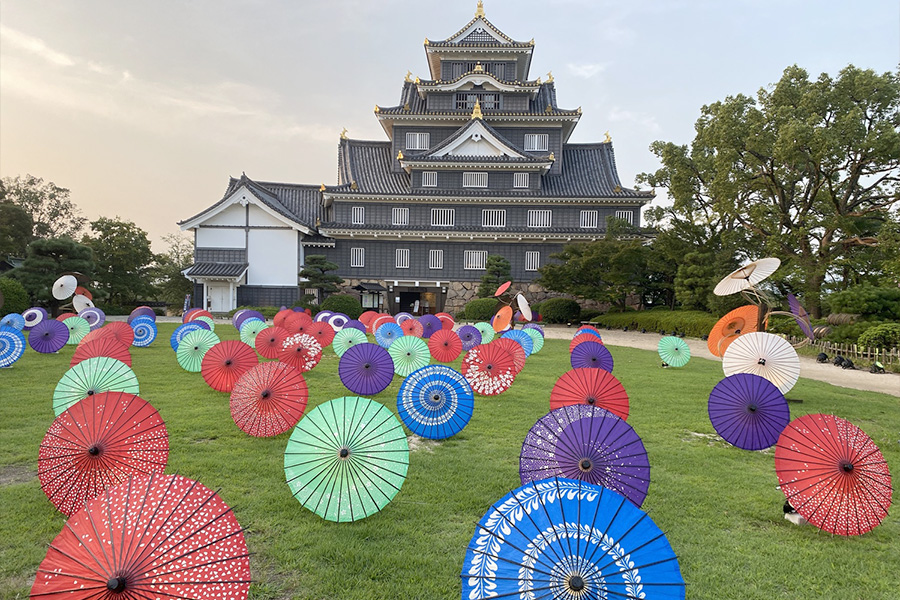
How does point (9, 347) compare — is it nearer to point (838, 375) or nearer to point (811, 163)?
point (838, 375)

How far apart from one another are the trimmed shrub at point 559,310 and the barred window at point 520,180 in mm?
7833

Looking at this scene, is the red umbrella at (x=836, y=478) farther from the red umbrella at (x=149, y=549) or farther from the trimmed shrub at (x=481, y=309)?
the trimmed shrub at (x=481, y=309)

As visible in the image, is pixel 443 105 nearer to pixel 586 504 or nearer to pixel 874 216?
pixel 874 216

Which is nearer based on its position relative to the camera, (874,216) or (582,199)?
(874,216)

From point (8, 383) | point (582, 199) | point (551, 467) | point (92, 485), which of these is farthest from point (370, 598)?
point (582, 199)

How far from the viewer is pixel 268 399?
5945 millimetres

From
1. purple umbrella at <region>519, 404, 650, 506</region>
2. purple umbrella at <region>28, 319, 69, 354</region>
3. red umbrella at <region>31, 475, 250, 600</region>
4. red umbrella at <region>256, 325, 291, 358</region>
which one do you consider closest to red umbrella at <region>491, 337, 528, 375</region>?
red umbrella at <region>256, 325, 291, 358</region>

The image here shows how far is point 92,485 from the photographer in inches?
151

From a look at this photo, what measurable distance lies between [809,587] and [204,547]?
3844 millimetres

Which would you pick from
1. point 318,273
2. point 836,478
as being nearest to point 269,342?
point 836,478

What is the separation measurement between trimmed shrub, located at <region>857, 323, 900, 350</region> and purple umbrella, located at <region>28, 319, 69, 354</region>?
75.8ft

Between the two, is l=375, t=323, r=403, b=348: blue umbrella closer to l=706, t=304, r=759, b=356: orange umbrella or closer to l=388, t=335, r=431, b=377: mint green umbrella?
l=388, t=335, r=431, b=377: mint green umbrella

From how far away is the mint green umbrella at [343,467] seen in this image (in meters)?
3.96

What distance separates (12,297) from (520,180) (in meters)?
26.8
